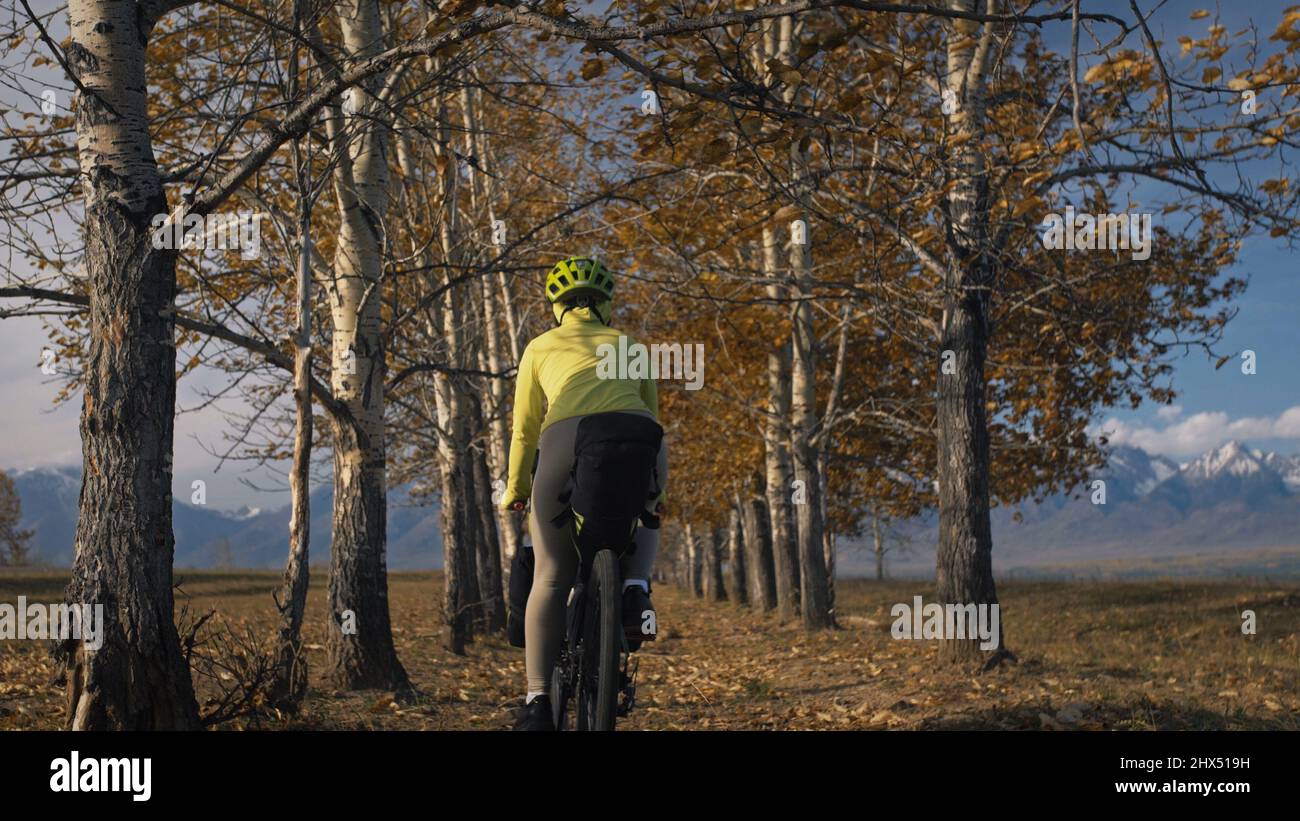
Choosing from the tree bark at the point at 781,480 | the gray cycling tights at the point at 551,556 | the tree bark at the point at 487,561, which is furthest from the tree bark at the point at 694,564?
the gray cycling tights at the point at 551,556

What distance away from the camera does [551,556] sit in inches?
214

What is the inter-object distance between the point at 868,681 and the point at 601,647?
6.71 m

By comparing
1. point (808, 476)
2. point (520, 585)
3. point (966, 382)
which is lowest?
point (520, 585)

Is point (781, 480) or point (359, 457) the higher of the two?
point (359, 457)

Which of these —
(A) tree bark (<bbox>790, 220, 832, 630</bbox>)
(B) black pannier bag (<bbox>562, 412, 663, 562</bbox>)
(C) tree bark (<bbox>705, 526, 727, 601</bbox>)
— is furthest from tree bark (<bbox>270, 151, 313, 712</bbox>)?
(C) tree bark (<bbox>705, 526, 727, 601</bbox>)

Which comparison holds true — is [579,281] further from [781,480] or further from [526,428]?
[781,480]

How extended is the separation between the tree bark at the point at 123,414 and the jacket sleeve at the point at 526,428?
217 cm

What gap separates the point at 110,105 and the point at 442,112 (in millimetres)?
9447

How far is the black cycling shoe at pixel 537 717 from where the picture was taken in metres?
5.36

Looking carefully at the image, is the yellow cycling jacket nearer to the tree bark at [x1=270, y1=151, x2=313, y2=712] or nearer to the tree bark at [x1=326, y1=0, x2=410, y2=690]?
the tree bark at [x1=270, y1=151, x2=313, y2=712]

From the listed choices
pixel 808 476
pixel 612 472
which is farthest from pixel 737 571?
pixel 612 472

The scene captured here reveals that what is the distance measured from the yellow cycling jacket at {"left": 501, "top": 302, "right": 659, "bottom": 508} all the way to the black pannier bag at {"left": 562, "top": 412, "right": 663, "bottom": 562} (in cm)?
21

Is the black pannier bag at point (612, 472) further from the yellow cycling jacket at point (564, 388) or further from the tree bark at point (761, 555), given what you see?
the tree bark at point (761, 555)

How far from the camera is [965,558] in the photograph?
1112cm
